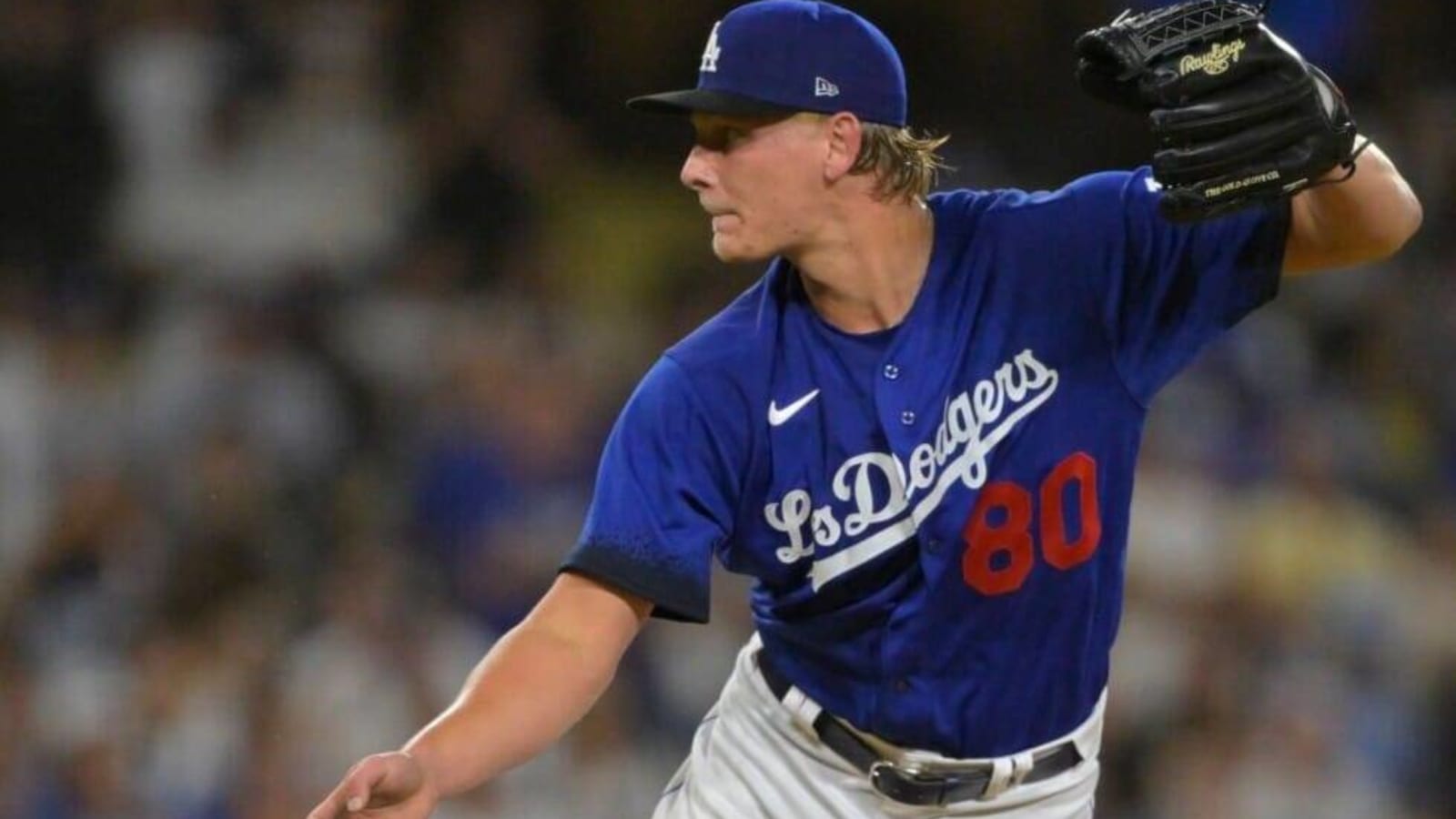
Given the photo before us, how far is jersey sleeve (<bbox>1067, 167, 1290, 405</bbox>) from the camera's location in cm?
282

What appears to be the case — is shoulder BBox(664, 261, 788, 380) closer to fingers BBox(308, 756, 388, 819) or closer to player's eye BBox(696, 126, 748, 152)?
player's eye BBox(696, 126, 748, 152)

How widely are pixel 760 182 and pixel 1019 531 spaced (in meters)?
0.58

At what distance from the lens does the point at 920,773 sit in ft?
9.55

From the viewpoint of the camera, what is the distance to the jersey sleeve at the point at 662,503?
2.79 meters

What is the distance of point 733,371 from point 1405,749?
11.9ft

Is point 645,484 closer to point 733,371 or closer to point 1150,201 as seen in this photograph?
point 733,371

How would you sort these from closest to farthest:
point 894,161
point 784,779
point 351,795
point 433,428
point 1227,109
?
point 351,795 < point 1227,109 < point 894,161 < point 784,779 < point 433,428

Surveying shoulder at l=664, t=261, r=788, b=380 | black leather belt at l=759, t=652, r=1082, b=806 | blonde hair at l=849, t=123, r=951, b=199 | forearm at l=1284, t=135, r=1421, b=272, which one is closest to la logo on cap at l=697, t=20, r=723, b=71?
blonde hair at l=849, t=123, r=951, b=199

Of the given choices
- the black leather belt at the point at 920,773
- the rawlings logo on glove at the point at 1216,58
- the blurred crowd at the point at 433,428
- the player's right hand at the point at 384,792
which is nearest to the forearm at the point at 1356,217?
the rawlings logo on glove at the point at 1216,58

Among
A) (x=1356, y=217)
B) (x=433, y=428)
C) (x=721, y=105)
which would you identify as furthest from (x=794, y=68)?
(x=433, y=428)

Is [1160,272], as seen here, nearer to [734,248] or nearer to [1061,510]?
[1061,510]

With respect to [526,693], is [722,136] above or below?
above

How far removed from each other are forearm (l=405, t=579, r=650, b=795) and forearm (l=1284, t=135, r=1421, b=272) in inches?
39.1

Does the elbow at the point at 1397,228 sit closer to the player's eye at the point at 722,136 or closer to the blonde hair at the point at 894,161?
the blonde hair at the point at 894,161
